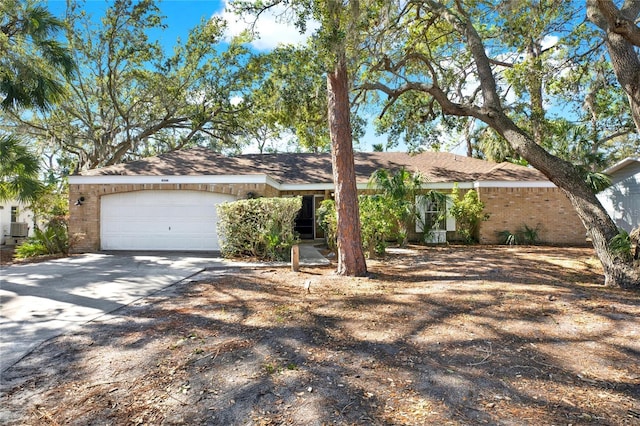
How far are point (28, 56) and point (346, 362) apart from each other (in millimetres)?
11437

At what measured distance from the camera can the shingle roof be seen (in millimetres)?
13398

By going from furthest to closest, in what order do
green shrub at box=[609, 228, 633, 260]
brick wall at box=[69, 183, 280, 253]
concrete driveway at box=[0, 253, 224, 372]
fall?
brick wall at box=[69, 183, 280, 253] < green shrub at box=[609, 228, 633, 260] < concrete driveway at box=[0, 253, 224, 372]

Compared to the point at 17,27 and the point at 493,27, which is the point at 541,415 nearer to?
the point at 493,27

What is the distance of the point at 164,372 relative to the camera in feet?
10.9

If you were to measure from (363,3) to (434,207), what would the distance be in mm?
9431

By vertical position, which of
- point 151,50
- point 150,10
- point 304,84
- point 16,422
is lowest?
point 16,422

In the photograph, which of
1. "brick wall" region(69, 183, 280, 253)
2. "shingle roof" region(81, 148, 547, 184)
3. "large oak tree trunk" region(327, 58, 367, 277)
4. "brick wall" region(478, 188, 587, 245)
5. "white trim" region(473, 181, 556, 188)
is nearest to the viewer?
"large oak tree trunk" region(327, 58, 367, 277)

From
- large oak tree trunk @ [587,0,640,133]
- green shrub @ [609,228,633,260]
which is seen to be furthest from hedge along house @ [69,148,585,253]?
green shrub @ [609,228,633,260]

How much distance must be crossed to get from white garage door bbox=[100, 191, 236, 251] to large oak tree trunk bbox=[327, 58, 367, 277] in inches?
239

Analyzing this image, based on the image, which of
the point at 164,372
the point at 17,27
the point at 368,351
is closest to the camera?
the point at 164,372

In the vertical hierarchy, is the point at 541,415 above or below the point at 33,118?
below

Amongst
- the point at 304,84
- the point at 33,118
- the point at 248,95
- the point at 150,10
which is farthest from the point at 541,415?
the point at 33,118

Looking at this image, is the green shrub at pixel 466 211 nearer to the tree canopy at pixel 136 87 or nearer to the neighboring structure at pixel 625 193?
the neighboring structure at pixel 625 193

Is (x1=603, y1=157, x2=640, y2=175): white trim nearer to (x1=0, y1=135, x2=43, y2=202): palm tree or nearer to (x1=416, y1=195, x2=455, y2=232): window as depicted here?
(x1=416, y1=195, x2=455, y2=232): window
